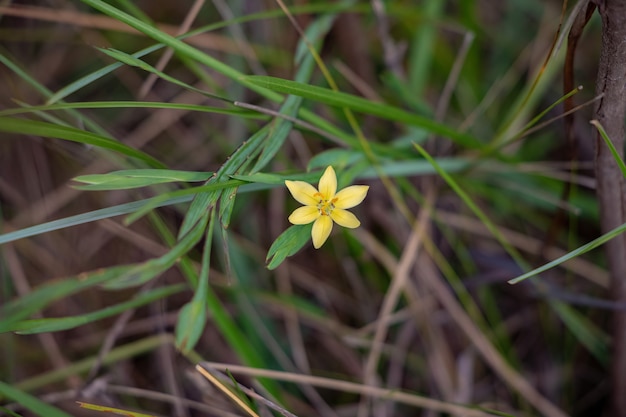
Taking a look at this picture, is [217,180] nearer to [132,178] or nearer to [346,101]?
[132,178]

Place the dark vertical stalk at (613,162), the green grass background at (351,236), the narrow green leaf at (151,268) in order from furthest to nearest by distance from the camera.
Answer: the green grass background at (351,236), the narrow green leaf at (151,268), the dark vertical stalk at (613,162)

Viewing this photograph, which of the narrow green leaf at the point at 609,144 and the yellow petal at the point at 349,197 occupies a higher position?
the narrow green leaf at the point at 609,144

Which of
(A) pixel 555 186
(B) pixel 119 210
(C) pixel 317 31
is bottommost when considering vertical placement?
(B) pixel 119 210

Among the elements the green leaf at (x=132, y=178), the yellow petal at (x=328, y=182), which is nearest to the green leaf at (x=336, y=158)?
the yellow petal at (x=328, y=182)

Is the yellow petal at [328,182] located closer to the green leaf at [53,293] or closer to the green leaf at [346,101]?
the green leaf at [346,101]

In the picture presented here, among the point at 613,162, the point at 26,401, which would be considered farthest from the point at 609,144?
the point at 26,401

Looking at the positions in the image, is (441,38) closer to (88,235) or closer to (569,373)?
(569,373)

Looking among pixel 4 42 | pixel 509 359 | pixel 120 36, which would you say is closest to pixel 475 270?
pixel 509 359

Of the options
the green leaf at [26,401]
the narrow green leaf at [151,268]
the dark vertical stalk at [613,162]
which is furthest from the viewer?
the green leaf at [26,401]
